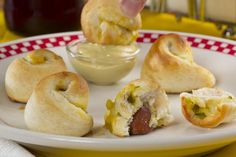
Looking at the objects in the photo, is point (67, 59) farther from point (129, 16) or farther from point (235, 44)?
point (235, 44)

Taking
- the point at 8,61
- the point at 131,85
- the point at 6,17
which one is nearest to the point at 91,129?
the point at 131,85

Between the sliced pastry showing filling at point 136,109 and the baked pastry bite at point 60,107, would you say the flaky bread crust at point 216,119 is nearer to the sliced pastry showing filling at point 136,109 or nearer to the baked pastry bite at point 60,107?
the sliced pastry showing filling at point 136,109

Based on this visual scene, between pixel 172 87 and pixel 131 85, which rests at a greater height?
pixel 131 85

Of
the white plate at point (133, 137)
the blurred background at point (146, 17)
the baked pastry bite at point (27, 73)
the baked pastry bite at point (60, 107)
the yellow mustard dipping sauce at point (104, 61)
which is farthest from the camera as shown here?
the blurred background at point (146, 17)

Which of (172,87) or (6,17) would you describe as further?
(6,17)

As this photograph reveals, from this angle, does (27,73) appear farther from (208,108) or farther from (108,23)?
(208,108)

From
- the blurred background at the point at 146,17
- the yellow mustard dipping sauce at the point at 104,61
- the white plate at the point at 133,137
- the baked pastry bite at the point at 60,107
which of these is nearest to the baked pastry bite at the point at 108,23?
the yellow mustard dipping sauce at the point at 104,61

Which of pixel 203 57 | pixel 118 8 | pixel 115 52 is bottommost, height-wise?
pixel 203 57

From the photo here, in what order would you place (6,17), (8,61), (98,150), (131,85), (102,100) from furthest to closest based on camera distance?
1. (6,17)
2. (8,61)
3. (102,100)
4. (131,85)
5. (98,150)
